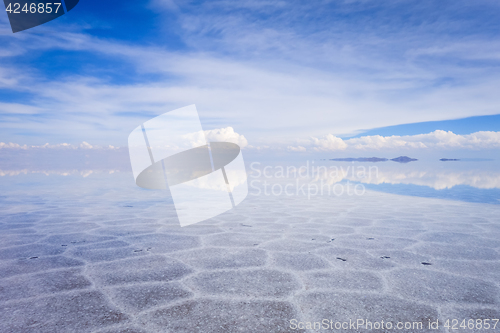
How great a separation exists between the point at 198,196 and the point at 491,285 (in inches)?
258

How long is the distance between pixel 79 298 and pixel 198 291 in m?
0.92

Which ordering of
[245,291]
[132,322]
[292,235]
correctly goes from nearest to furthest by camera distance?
[132,322] < [245,291] < [292,235]

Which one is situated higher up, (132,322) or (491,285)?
(132,322)

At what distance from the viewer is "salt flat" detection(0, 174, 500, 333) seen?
6.78 ft

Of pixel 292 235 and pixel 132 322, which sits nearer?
pixel 132 322

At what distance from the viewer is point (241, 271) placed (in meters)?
2.82

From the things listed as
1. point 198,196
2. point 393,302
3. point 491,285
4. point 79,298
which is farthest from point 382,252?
point 198,196

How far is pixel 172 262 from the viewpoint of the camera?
10.1 feet

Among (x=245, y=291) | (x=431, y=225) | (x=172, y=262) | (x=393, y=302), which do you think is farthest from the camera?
(x=431, y=225)

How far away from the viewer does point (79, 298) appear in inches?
90.4

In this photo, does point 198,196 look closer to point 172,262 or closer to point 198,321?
point 172,262

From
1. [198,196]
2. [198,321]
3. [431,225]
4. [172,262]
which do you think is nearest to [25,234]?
[172,262]

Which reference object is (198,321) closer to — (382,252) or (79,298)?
(79,298)

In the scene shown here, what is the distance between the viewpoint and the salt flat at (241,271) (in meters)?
2.07
